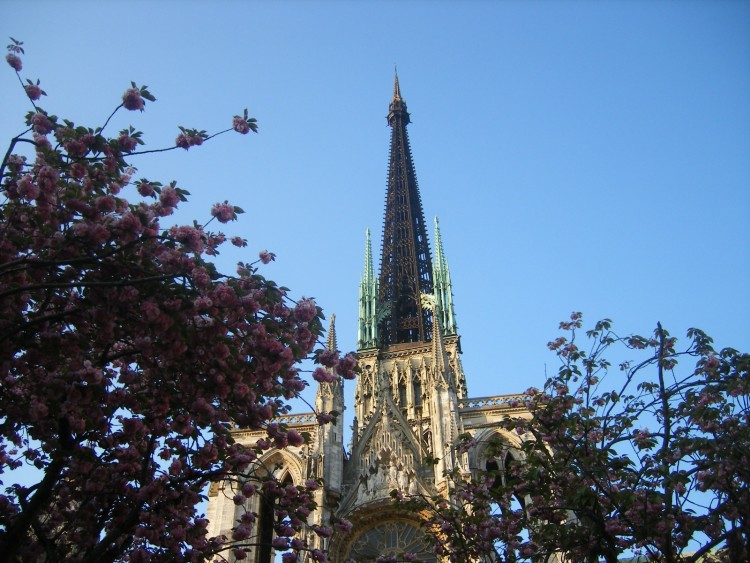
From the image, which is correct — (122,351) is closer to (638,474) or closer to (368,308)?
(638,474)

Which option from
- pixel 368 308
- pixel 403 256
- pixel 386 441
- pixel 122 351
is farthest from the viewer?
pixel 403 256

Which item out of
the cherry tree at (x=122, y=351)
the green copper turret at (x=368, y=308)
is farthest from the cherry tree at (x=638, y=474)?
the green copper turret at (x=368, y=308)

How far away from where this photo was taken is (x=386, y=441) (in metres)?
27.8

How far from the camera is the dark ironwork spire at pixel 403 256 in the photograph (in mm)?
40625

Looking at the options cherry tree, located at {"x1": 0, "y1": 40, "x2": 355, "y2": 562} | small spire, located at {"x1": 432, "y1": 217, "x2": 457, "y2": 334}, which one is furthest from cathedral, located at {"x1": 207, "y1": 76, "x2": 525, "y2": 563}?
cherry tree, located at {"x1": 0, "y1": 40, "x2": 355, "y2": 562}

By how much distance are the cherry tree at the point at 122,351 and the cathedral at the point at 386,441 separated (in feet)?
30.2

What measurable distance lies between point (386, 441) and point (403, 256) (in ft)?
65.5

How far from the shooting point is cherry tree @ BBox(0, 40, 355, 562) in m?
8.83

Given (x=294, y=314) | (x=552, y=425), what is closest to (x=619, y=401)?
(x=552, y=425)

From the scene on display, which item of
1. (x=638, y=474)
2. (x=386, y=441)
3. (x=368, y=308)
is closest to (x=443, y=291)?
(x=368, y=308)

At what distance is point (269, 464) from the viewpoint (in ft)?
93.1

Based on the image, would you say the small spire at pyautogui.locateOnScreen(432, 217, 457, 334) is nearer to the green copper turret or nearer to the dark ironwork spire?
the dark ironwork spire

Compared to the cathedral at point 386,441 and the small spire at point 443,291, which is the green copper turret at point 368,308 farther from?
the small spire at point 443,291

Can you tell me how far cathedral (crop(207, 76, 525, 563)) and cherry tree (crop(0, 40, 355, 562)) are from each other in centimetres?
920
